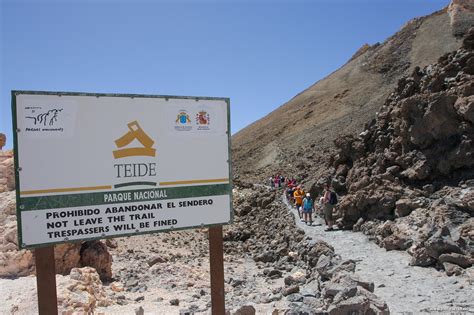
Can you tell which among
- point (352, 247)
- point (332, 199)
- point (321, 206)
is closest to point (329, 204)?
point (332, 199)

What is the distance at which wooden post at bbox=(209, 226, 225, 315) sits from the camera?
4.45m

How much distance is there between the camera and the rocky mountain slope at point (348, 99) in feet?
162

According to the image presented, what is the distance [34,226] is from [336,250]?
9.38 m

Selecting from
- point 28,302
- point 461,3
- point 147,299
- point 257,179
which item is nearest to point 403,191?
point 147,299

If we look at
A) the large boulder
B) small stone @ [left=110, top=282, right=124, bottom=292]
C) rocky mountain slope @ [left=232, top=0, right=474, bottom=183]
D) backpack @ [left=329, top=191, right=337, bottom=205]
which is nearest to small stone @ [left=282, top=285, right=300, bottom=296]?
the large boulder

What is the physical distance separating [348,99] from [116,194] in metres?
64.2

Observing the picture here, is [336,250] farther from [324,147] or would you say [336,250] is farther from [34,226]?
[324,147]

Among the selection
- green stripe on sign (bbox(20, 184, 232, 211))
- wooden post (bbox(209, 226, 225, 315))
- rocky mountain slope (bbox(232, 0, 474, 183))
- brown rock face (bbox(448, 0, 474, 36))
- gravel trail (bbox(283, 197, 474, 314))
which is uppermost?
brown rock face (bbox(448, 0, 474, 36))

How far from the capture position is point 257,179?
144ft

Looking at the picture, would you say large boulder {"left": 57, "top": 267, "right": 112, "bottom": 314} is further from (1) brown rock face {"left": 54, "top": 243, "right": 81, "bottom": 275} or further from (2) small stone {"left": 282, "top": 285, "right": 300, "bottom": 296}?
(2) small stone {"left": 282, "top": 285, "right": 300, "bottom": 296}

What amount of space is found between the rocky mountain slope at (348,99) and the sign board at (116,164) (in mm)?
36400

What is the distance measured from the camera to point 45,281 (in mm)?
3748

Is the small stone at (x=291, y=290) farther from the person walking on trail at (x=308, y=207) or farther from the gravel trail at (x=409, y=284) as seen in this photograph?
the person walking on trail at (x=308, y=207)

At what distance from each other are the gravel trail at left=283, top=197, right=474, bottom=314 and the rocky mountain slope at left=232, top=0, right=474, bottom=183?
30.1 metres
